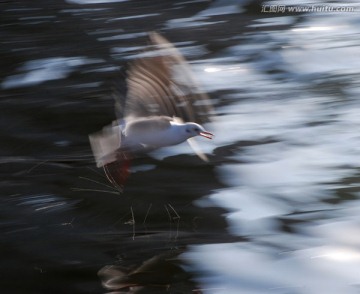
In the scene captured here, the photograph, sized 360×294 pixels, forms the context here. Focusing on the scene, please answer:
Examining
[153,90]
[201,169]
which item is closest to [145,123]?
[153,90]

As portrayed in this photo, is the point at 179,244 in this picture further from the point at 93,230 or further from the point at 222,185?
the point at 222,185

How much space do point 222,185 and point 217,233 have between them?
0.74m

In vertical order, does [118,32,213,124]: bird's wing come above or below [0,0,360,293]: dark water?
above

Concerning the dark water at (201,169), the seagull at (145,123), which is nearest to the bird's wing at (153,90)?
the seagull at (145,123)

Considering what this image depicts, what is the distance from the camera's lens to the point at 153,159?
6.05 m

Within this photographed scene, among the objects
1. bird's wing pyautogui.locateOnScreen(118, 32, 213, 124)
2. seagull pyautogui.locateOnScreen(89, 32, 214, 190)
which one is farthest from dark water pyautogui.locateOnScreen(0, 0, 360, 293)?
bird's wing pyautogui.locateOnScreen(118, 32, 213, 124)

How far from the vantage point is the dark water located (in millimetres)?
4453

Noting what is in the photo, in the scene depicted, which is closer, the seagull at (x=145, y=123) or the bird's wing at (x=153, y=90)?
the seagull at (x=145, y=123)

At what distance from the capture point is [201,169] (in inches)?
231

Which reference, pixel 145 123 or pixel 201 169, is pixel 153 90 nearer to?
pixel 145 123

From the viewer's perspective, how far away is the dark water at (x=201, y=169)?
4453mm

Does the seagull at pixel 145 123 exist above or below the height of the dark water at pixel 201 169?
above

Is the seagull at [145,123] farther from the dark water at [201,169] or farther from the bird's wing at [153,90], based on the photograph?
the dark water at [201,169]

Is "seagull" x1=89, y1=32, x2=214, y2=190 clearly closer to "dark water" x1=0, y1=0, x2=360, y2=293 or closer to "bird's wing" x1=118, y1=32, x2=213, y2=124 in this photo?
"bird's wing" x1=118, y1=32, x2=213, y2=124
